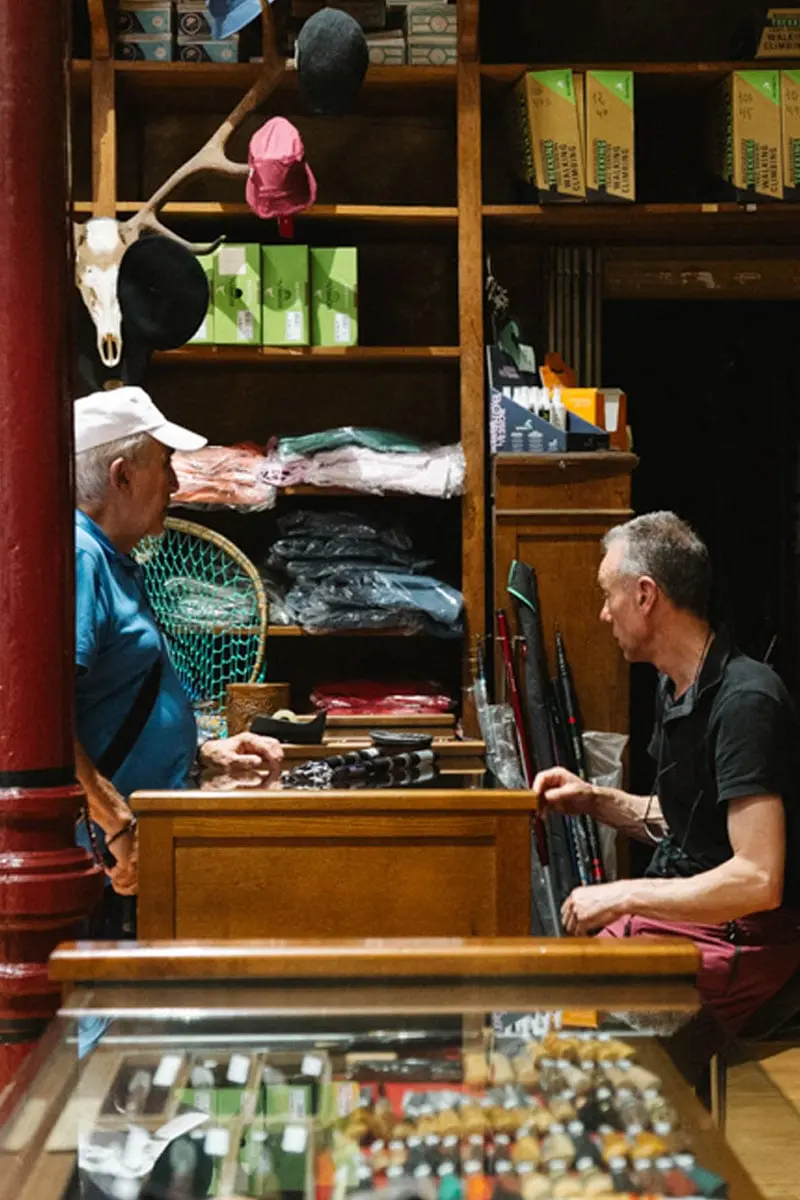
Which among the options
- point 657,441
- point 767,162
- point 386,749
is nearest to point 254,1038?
point 386,749

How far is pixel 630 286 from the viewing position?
4.78 m

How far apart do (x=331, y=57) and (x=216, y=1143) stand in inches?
126

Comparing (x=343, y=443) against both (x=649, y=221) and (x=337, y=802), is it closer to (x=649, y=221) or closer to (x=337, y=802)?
(x=649, y=221)

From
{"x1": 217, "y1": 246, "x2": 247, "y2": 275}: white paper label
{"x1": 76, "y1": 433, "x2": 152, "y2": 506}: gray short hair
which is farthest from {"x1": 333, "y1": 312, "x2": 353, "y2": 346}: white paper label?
{"x1": 76, "y1": 433, "x2": 152, "y2": 506}: gray short hair

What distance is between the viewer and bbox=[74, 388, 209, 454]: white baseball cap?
274 centimetres

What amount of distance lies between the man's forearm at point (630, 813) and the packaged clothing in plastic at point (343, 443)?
159 cm

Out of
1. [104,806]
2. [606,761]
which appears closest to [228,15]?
[606,761]

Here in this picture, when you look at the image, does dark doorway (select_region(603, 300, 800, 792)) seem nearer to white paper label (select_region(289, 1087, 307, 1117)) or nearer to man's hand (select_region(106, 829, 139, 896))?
man's hand (select_region(106, 829, 139, 896))

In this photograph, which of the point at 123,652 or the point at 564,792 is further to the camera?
the point at 564,792

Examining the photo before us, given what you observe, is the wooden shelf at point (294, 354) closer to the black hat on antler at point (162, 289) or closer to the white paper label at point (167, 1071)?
the black hat on antler at point (162, 289)

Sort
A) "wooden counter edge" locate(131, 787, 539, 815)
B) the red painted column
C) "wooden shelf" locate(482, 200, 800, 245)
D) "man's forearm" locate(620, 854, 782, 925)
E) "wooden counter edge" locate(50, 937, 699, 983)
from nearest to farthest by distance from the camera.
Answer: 1. "wooden counter edge" locate(50, 937, 699, 983)
2. the red painted column
3. "wooden counter edge" locate(131, 787, 539, 815)
4. "man's forearm" locate(620, 854, 782, 925)
5. "wooden shelf" locate(482, 200, 800, 245)

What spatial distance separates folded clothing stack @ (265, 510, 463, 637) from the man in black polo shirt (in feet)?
Result: 4.26

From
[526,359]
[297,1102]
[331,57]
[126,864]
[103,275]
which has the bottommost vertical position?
[126,864]

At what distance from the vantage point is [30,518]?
1.46 metres
